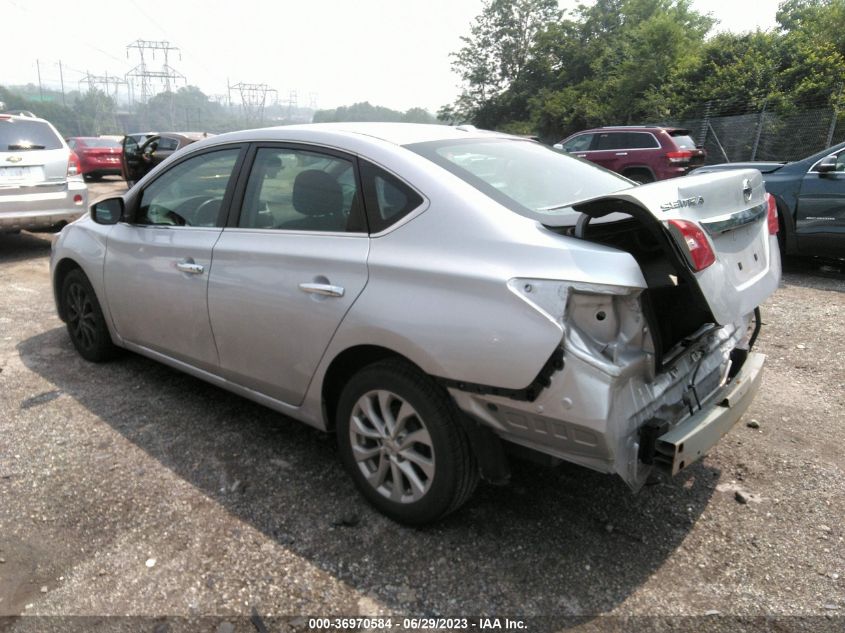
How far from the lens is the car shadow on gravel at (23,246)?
838cm

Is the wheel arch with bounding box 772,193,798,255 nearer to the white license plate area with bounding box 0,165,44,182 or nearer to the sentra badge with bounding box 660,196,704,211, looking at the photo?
the sentra badge with bounding box 660,196,704,211

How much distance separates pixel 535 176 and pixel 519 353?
114cm

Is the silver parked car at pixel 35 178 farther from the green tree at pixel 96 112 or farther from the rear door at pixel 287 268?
the green tree at pixel 96 112

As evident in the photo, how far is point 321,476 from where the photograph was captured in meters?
3.12

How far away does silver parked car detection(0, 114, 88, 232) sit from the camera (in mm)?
7660

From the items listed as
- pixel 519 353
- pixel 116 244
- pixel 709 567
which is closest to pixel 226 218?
pixel 116 244

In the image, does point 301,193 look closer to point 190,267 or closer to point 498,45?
point 190,267

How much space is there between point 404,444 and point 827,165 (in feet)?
22.0

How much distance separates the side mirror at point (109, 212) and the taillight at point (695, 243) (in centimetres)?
335

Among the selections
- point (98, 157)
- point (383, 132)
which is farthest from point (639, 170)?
point (98, 157)

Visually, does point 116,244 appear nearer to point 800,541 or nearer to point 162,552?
point 162,552

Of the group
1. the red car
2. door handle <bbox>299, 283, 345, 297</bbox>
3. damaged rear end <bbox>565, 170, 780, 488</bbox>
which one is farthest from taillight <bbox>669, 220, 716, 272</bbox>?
the red car

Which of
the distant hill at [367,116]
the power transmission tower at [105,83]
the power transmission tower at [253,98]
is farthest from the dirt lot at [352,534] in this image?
the power transmission tower at [105,83]

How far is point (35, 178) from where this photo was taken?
7.91 metres
